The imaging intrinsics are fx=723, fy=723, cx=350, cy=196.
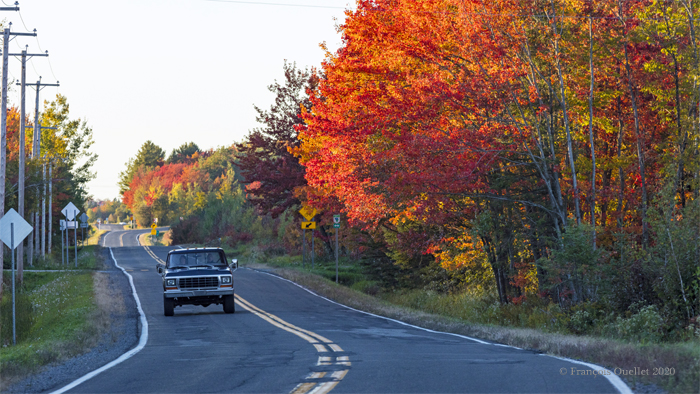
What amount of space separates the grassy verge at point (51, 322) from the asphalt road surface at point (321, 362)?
4.43ft

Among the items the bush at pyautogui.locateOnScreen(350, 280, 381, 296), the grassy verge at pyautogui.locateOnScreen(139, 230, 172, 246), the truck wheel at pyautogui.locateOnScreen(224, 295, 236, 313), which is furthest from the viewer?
the grassy verge at pyautogui.locateOnScreen(139, 230, 172, 246)

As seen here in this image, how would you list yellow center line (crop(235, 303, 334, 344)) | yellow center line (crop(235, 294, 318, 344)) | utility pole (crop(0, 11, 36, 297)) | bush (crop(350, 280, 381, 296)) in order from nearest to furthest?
yellow center line (crop(235, 303, 334, 344)) → yellow center line (crop(235, 294, 318, 344)) → utility pole (crop(0, 11, 36, 297)) → bush (crop(350, 280, 381, 296))

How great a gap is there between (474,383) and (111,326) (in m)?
11.8

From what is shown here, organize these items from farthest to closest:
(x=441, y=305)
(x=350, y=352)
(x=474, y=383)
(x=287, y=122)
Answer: (x=287, y=122) < (x=441, y=305) < (x=350, y=352) < (x=474, y=383)

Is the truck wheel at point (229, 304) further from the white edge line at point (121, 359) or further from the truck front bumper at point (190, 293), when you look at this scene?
the white edge line at point (121, 359)

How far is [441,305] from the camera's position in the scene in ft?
88.6

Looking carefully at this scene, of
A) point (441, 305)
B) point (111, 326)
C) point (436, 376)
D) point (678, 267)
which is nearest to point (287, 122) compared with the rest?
point (441, 305)

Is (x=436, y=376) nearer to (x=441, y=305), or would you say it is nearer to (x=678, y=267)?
(x=678, y=267)

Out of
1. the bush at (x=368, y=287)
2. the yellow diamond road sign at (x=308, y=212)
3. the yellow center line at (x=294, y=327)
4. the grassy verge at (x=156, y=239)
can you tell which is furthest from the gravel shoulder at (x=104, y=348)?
the grassy verge at (x=156, y=239)

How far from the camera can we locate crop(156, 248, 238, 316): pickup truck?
19672 millimetres

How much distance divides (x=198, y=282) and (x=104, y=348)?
5932 millimetres

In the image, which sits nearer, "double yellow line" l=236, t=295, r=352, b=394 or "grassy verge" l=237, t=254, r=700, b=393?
"double yellow line" l=236, t=295, r=352, b=394

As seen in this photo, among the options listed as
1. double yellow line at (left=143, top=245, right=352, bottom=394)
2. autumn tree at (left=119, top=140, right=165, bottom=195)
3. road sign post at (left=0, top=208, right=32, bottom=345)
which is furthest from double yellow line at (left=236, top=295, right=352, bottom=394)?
autumn tree at (left=119, top=140, right=165, bottom=195)

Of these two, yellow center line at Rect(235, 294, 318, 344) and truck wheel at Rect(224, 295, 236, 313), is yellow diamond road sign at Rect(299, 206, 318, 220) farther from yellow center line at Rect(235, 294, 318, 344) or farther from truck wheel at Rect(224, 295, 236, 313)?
truck wheel at Rect(224, 295, 236, 313)
